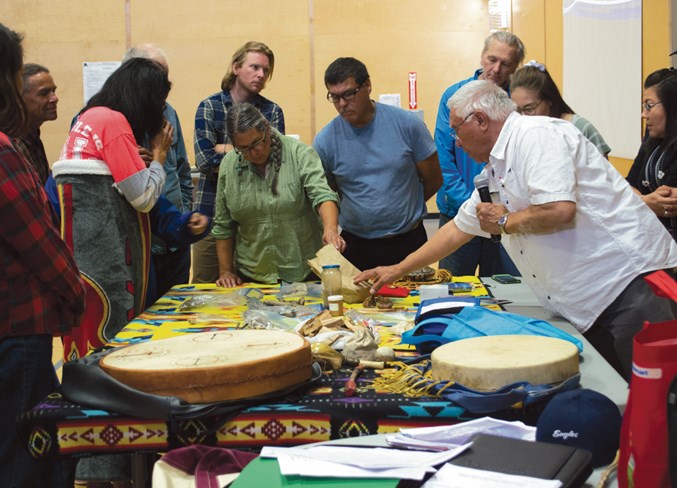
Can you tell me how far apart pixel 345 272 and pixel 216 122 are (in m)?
1.54

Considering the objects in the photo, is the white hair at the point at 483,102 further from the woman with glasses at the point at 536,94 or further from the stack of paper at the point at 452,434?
the stack of paper at the point at 452,434

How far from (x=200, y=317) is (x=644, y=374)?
6.10ft

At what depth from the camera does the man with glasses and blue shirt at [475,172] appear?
13.1 ft

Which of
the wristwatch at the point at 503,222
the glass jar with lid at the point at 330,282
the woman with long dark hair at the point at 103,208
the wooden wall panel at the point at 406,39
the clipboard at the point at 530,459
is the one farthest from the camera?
the wooden wall panel at the point at 406,39

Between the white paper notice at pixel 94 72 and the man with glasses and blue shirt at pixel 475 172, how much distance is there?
4.46 metres

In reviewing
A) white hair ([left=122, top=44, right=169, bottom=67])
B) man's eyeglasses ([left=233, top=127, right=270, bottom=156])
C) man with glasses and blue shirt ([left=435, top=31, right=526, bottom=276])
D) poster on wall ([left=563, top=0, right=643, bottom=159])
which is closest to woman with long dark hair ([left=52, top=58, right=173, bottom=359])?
man's eyeglasses ([left=233, top=127, right=270, bottom=156])

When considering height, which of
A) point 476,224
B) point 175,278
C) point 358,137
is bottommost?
point 175,278

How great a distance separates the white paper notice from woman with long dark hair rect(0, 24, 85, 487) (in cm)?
585

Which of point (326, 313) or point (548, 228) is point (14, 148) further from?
point (548, 228)

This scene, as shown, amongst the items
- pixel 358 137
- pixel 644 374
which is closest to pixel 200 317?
pixel 358 137

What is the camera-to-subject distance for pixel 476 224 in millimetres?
2916

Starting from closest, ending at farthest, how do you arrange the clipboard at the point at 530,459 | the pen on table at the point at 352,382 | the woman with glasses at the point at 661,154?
the clipboard at the point at 530,459 → the pen on table at the point at 352,382 → the woman with glasses at the point at 661,154

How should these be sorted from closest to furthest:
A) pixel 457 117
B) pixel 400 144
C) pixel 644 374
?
1. pixel 644 374
2. pixel 457 117
3. pixel 400 144

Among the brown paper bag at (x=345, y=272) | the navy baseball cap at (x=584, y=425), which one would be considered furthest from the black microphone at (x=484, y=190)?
the navy baseball cap at (x=584, y=425)
